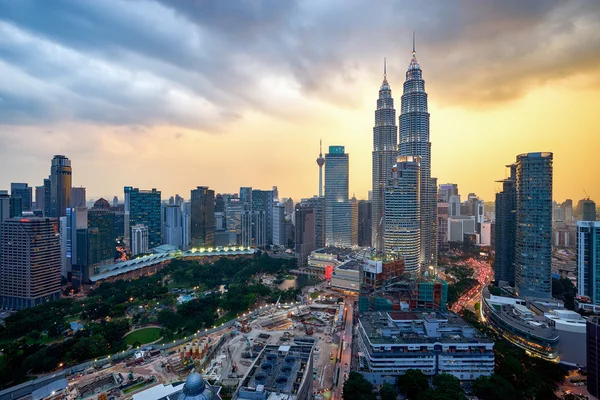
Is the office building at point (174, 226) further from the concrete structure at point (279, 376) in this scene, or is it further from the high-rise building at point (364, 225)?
the concrete structure at point (279, 376)

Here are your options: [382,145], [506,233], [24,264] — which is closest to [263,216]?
[382,145]

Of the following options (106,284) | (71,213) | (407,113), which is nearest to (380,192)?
(407,113)

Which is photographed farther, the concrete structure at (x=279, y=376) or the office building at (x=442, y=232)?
the office building at (x=442, y=232)

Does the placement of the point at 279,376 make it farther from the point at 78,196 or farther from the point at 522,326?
the point at 78,196

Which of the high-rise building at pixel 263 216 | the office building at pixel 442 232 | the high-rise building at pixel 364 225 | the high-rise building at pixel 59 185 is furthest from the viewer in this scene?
the high-rise building at pixel 263 216

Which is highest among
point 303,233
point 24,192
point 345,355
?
point 24,192

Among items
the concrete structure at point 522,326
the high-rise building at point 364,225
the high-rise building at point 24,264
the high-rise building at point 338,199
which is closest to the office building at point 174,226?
the high-rise building at point 338,199

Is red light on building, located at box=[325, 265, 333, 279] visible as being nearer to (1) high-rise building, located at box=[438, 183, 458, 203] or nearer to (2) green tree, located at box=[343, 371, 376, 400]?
(2) green tree, located at box=[343, 371, 376, 400]
